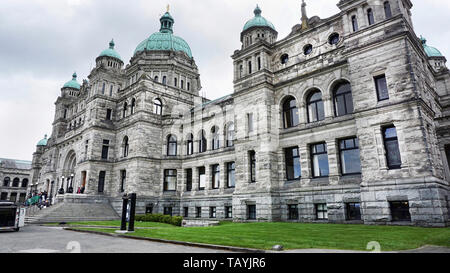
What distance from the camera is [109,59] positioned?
46031 millimetres

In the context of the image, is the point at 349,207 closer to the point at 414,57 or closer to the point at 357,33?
the point at 414,57

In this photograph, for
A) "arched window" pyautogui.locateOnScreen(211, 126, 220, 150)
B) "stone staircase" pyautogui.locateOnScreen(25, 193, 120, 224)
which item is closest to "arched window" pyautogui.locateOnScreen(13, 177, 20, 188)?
"stone staircase" pyautogui.locateOnScreen(25, 193, 120, 224)

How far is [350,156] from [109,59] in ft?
130

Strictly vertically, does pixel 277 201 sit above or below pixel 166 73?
below

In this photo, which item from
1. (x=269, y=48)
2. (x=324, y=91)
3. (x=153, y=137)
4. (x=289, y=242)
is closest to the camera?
(x=289, y=242)

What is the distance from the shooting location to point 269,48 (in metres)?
28.1

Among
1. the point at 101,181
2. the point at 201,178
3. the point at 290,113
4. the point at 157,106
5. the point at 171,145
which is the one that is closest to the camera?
the point at 290,113

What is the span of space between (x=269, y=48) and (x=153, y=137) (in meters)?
19.2

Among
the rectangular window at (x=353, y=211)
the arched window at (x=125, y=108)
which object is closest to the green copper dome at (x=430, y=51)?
the rectangular window at (x=353, y=211)

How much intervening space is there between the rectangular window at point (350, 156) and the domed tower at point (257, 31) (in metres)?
14.4

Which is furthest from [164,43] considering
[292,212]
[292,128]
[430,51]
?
[430,51]

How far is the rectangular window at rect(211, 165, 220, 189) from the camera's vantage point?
32959 mm

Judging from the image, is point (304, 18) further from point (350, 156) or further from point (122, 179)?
point (122, 179)
